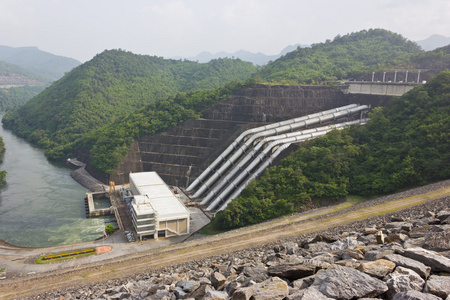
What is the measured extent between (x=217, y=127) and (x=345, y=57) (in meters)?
53.1

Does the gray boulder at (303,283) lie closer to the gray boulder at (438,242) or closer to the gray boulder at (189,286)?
the gray boulder at (189,286)

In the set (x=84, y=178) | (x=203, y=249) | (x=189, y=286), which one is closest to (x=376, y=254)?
(x=189, y=286)

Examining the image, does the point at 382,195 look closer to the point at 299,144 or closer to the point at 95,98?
the point at 299,144

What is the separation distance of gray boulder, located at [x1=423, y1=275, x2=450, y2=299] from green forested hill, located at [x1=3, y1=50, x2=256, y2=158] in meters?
76.0

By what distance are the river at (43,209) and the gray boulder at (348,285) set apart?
33.5 m

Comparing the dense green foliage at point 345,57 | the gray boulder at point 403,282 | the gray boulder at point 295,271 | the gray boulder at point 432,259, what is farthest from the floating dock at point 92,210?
the dense green foliage at point 345,57

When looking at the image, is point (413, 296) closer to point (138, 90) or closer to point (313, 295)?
point (313, 295)

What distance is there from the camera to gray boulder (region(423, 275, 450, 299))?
25.7 feet

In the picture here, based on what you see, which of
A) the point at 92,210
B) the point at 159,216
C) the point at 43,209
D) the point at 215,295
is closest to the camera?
the point at 215,295

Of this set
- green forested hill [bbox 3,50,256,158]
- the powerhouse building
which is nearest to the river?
the powerhouse building

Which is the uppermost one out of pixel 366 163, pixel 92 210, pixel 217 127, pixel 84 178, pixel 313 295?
pixel 217 127

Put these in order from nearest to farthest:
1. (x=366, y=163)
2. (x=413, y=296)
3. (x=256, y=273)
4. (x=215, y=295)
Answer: (x=413, y=296) → (x=215, y=295) → (x=256, y=273) → (x=366, y=163)

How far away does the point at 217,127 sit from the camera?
5372 centimetres

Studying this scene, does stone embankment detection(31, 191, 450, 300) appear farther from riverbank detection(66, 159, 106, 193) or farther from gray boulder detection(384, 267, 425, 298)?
riverbank detection(66, 159, 106, 193)
